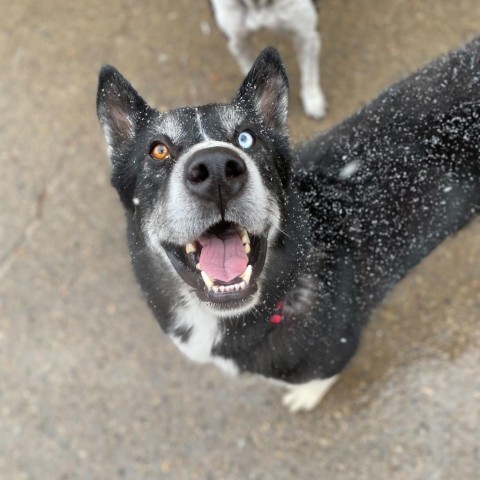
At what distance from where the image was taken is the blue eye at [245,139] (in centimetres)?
220

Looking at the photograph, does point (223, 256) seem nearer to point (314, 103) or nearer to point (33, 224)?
point (314, 103)

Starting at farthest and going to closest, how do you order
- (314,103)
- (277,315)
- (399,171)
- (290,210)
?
1. (314,103)
2. (399,171)
3. (277,315)
4. (290,210)

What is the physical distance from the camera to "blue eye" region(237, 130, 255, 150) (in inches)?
86.5

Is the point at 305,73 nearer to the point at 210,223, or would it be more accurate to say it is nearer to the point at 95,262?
the point at 95,262

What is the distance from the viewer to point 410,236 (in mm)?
2787

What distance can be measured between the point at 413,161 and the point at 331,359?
1059 mm

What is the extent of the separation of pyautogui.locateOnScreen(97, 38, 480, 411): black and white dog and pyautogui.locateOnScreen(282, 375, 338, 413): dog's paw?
493 mm

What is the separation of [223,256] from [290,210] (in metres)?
0.39

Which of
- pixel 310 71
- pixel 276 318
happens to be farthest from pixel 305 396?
pixel 310 71

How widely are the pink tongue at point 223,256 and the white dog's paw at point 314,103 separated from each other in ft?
7.34

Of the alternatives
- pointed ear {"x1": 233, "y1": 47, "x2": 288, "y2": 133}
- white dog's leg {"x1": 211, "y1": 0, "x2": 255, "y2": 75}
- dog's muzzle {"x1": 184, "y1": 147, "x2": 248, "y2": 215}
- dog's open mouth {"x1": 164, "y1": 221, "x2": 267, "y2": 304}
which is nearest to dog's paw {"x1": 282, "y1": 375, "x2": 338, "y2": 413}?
dog's open mouth {"x1": 164, "y1": 221, "x2": 267, "y2": 304}

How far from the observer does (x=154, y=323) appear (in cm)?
382

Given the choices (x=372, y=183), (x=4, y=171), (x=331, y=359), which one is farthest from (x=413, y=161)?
(x=4, y=171)

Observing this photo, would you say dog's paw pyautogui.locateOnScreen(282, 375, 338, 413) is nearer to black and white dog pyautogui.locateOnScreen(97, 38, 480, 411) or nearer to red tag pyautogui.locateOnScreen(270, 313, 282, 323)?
black and white dog pyautogui.locateOnScreen(97, 38, 480, 411)
